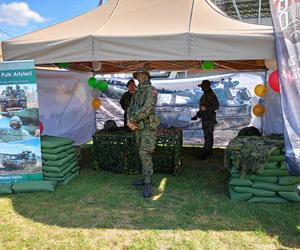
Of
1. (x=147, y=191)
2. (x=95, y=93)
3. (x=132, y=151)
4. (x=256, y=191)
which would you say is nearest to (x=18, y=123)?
(x=132, y=151)

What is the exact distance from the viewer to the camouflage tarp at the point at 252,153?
4070 millimetres

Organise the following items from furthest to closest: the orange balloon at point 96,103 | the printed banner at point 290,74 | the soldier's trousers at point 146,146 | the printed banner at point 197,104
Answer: the orange balloon at point 96,103
the printed banner at point 197,104
the soldier's trousers at point 146,146
the printed banner at point 290,74

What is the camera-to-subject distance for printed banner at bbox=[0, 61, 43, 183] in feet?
15.0

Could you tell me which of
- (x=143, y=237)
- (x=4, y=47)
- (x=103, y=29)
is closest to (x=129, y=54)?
(x=103, y=29)

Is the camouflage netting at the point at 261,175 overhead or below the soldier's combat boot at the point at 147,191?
overhead

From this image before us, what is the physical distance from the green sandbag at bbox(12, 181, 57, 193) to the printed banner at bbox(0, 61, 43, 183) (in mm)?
108

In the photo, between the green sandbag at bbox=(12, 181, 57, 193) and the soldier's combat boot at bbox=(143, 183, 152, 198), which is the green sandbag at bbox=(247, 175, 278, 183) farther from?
the green sandbag at bbox=(12, 181, 57, 193)

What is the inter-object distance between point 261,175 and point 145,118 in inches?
65.3

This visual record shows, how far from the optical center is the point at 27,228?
3611 mm

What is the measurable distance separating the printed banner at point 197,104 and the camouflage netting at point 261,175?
422cm

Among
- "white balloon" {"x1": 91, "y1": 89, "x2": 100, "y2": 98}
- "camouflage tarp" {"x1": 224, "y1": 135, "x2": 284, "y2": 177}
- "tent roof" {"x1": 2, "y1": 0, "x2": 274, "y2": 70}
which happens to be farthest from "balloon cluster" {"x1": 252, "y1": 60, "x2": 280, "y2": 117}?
"white balloon" {"x1": 91, "y1": 89, "x2": 100, "y2": 98}

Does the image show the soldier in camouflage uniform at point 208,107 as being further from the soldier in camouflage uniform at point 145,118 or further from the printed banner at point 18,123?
the printed banner at point 18,123

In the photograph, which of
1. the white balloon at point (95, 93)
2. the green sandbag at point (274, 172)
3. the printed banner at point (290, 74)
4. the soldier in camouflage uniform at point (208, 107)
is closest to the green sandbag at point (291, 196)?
the green sandbag at point (274, 172)

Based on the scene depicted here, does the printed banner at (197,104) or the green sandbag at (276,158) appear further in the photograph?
the printed banner at (197,104)
